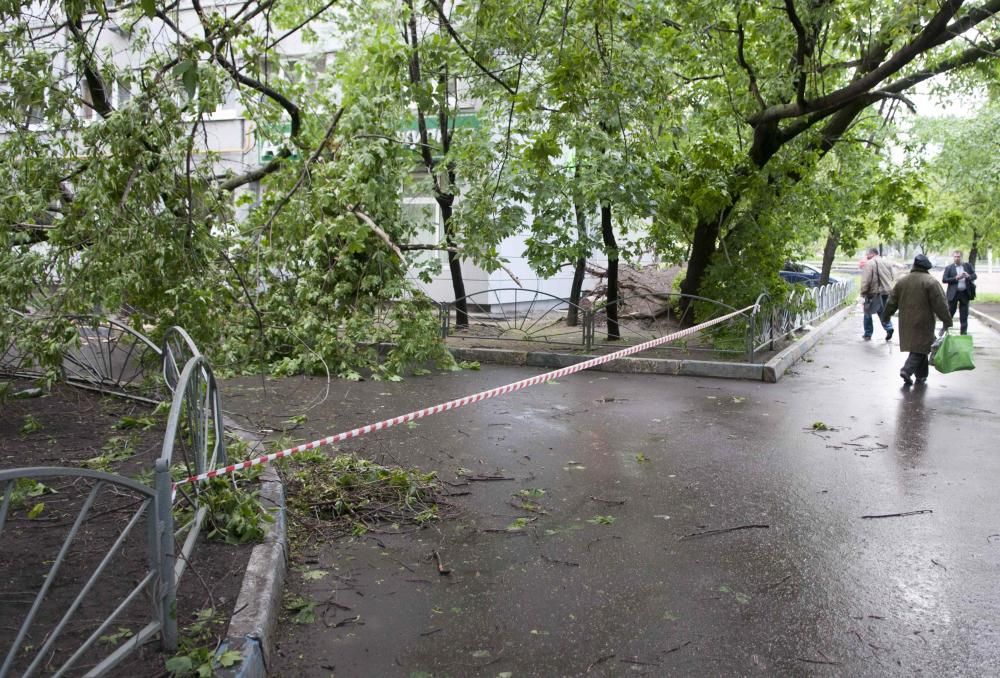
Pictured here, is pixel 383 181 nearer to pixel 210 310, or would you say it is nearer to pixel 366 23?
pixel 366 23

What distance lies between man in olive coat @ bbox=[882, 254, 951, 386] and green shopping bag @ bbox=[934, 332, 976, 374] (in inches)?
13.2

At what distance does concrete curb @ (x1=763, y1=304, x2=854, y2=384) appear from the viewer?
1127 centimetres

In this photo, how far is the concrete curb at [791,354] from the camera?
1127 centimetres

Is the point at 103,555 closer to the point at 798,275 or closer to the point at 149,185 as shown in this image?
the point at 149,185

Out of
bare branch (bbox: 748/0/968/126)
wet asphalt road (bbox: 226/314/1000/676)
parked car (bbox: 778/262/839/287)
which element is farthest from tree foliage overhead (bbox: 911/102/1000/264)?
wet asphalt road (bbox: 226/314/1000/676)

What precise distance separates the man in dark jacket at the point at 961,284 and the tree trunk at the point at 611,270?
820 centimetres

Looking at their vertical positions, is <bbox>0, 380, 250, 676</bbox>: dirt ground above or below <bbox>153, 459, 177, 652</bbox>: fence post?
below

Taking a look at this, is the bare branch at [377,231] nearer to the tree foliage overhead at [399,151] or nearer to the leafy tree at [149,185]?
the tree foliage overhead at [399,151]

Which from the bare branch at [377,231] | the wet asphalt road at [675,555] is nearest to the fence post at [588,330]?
the bare branch at [377,231]

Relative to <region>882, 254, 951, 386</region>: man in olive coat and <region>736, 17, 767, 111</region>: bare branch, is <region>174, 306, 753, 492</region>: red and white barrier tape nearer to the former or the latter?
<region>882, 254, 951, 386</region>: man in olive coat

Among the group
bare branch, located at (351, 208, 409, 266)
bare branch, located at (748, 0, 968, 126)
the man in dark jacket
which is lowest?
the man in dark jacket

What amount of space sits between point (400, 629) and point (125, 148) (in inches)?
147

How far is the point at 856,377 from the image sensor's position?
38.2 ft

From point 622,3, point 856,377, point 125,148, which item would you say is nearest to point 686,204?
point 856,377
